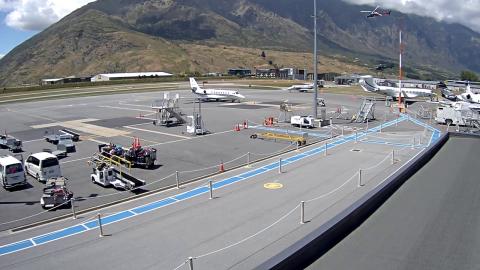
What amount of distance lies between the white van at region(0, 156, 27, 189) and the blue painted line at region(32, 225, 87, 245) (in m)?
10.6

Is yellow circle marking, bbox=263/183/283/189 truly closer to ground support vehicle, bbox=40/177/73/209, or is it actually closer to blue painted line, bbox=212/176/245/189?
blue painted line, bbox=212/176/245/189

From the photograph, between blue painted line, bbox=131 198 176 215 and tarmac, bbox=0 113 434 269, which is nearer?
tarmac, bbox=0 113 434 269

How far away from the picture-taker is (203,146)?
1628 inches

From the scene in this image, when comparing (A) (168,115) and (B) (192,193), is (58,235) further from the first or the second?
(A) (168,115)

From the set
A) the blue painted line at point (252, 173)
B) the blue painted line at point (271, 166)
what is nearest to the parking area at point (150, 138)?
the blue painted line at point (271, 166)

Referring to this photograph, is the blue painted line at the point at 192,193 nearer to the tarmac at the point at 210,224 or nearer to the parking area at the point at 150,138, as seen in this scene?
the tarmac at the point at 210,224

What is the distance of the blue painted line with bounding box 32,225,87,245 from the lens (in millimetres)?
18781

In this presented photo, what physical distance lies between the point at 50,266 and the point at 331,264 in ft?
37.0

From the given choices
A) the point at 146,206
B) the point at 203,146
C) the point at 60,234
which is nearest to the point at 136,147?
the point at 203,146

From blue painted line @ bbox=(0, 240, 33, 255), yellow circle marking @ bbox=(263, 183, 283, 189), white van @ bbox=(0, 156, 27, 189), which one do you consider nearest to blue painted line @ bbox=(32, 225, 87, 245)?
blue painted line @ bbox=(0, 240, 33, 255)

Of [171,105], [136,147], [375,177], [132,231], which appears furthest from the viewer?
[171,105]

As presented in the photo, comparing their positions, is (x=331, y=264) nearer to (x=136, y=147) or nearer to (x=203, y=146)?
(x=136, y=147)

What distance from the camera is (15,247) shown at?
18156 millimetres

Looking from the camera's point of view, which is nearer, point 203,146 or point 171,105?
point 203,146
